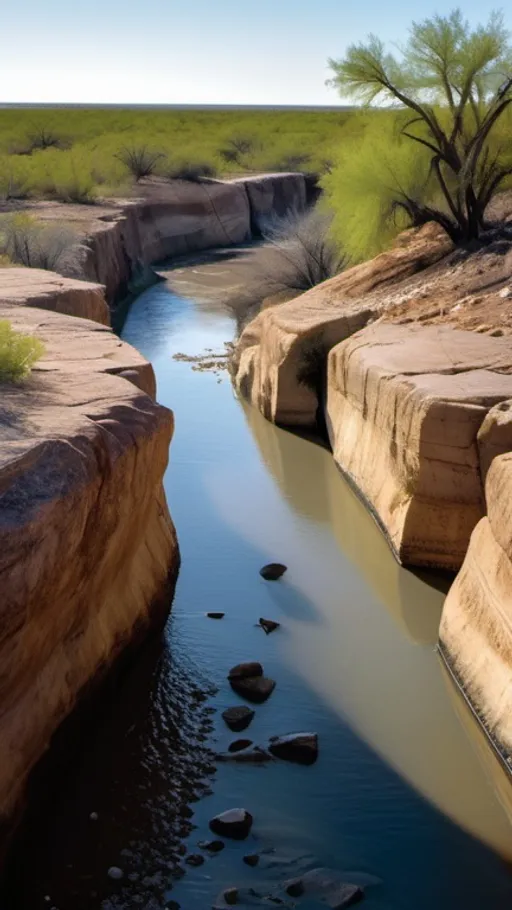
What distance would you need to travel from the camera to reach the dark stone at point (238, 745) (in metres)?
6.47

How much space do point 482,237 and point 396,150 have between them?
226cm

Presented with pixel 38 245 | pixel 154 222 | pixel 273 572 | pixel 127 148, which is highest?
pixel 127 148

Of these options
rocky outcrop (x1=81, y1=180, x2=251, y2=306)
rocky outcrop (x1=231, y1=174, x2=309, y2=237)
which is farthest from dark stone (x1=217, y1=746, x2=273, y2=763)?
rocky outcrop (x1=231, y1=174, x2=309, y2=237)

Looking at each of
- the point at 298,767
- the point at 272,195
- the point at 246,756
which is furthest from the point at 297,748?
the point at 272,195

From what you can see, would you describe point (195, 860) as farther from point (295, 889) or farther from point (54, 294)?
point (54, 294)

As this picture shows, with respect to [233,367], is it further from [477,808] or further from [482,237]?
[477,808]

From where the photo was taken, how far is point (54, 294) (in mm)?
11703

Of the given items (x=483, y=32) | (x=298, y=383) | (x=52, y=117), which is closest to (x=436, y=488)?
(x=298, y=383)

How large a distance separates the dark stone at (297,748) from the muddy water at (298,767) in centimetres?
7

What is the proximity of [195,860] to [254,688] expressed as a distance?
1.77 m

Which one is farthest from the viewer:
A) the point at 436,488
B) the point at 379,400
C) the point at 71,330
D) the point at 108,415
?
the point at 379,400

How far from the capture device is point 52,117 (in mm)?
64938

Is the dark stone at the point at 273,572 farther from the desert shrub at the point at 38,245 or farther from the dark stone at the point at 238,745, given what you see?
the desert shrub at the point at 38,245

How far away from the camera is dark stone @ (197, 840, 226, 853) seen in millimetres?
5551
